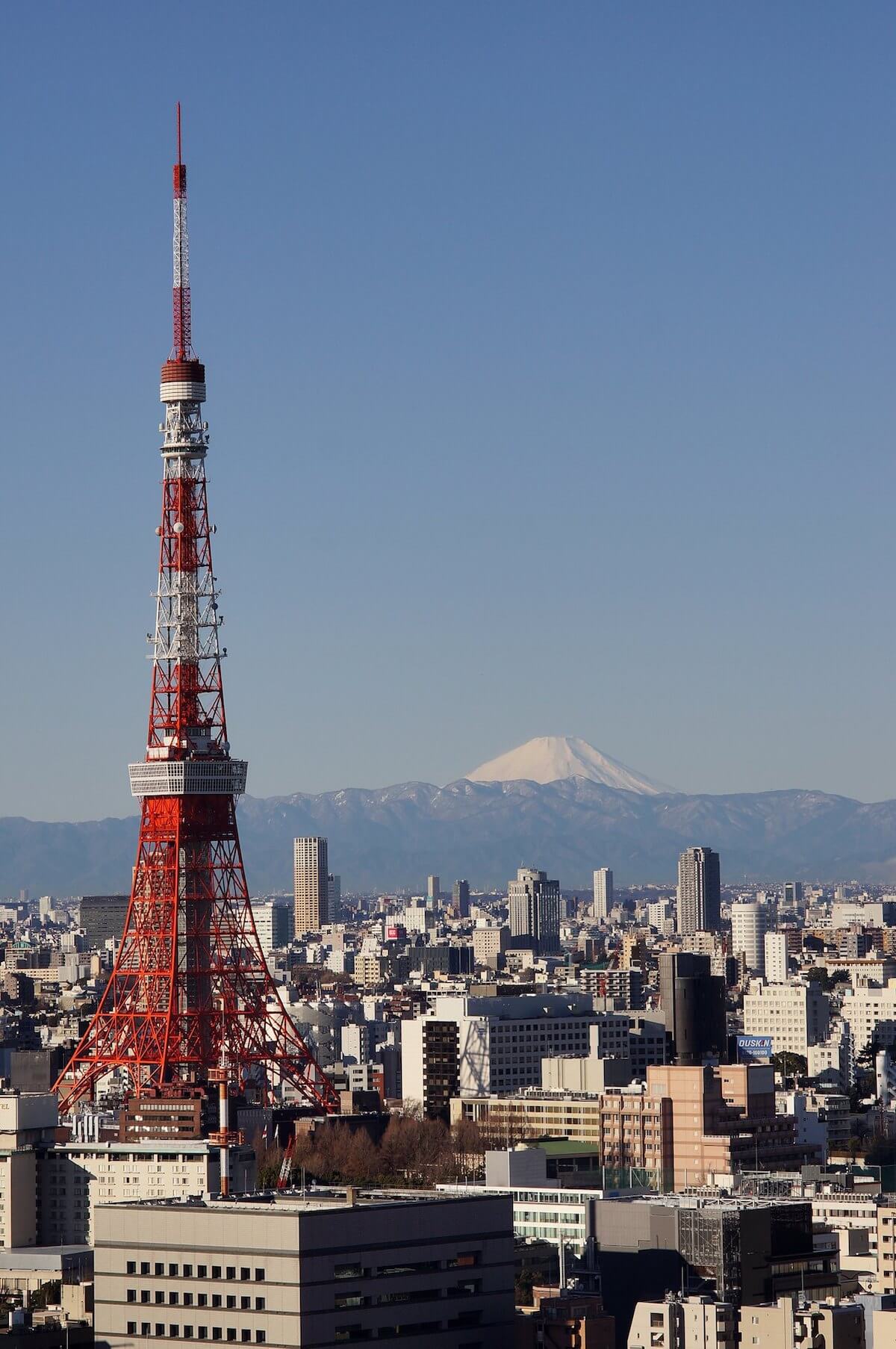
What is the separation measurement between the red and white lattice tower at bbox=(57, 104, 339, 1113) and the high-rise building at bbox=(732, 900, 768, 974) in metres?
90.6

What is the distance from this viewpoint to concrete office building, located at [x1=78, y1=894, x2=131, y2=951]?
166 metres

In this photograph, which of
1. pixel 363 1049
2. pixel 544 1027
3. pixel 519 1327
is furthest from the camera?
pixel 363 1049

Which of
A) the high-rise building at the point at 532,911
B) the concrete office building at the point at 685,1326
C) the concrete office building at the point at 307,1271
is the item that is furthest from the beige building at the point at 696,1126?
the high-rise building at the point at 532,911

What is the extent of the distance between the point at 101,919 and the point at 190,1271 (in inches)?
5168

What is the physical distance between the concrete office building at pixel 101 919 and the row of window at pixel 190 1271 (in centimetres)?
12436

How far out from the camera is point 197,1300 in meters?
39.3

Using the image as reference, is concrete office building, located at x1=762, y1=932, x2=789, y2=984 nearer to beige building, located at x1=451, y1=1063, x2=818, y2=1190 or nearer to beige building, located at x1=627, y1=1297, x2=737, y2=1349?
beige building, located at x1=451, y1=1063, x2=818, y2=1190

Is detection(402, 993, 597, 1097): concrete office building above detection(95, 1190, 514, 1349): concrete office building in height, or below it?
above

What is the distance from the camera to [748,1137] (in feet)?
213

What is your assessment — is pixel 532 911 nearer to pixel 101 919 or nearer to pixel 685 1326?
pixel 101 919

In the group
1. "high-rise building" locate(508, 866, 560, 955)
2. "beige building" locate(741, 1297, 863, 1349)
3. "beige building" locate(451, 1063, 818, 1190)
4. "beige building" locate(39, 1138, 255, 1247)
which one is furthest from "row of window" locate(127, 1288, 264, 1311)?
Answer: "high-rise building" locate(508, 866, 560, 955)

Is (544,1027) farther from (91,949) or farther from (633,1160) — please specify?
(91,949)

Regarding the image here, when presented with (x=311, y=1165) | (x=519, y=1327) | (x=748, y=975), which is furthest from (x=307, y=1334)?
(x=748, y=975)

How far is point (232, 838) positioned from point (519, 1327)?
34.0 meters
